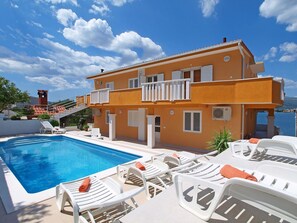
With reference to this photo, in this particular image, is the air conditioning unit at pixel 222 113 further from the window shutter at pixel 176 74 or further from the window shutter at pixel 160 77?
the window shutter at pixel 160 77

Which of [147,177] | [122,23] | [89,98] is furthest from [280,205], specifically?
[89,98]

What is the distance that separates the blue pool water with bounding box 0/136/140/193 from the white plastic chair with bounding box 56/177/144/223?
332 cm

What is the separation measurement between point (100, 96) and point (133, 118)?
4.03 meters

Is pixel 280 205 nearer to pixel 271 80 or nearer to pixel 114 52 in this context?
pixel 271 80

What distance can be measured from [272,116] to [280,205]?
16.8 m

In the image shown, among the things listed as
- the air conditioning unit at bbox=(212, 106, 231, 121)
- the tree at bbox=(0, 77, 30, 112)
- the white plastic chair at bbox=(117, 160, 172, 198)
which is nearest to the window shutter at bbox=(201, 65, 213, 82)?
the air conditioning unit at bbox=(212, 106, 231, 121)

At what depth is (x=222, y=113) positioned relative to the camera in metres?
11.4

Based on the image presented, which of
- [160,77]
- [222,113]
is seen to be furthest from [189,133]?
[160,77]

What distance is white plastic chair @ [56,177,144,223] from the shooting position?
12.8ft

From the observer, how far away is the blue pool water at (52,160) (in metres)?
8.54

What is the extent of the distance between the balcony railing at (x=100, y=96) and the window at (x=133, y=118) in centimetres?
292

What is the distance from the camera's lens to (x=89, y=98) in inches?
752

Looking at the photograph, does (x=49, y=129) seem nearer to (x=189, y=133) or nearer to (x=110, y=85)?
(x=110, y=85)

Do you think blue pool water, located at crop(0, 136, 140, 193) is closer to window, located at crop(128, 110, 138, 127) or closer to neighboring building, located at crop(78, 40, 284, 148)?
neighboring building, located at crop(78, 40, 284, 148)
